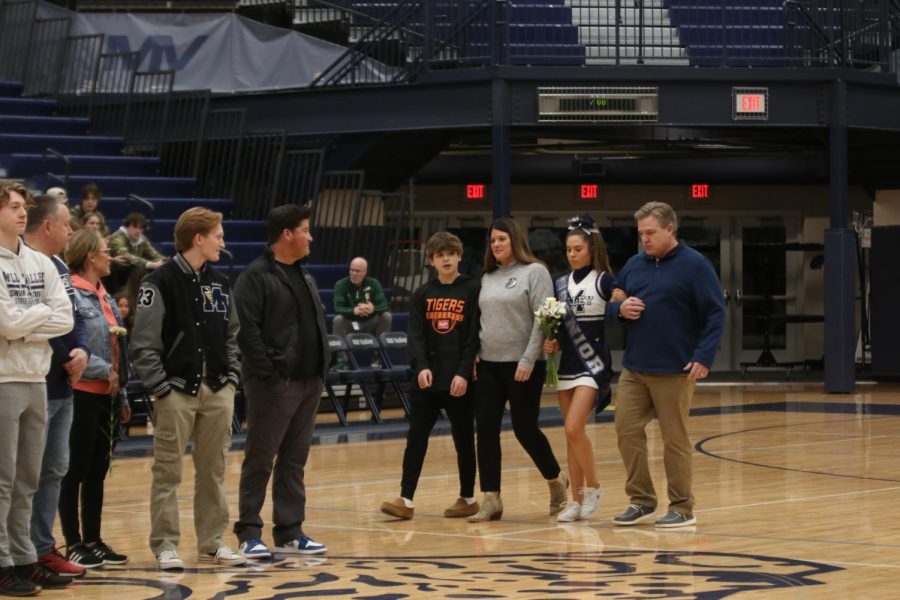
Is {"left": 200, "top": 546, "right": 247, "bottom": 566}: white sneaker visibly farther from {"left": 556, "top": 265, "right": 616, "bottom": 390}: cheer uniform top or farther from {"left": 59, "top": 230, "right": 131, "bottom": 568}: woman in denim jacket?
{"left": 556, "top": 265, "right": 616, "bottom": 390}: cheer uniform top

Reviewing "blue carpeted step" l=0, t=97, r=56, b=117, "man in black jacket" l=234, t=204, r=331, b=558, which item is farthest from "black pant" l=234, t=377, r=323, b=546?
"blue carpeted step" l=0, t=97, r=56, b=117

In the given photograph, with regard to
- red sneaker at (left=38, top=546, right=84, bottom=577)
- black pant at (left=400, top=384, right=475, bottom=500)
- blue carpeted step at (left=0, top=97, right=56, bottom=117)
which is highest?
blue carpeted step at (left=0, top=97, right=56, bottom=117)

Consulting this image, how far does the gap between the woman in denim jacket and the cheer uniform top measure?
9.43 ft

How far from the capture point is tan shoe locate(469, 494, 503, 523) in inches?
420

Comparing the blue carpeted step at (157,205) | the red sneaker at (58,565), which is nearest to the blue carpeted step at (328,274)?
the blue carpeted step at (157,205)

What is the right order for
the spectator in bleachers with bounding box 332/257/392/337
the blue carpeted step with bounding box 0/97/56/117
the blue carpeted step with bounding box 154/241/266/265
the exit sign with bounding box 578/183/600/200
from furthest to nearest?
the exit sign with bounding box 578/183/600/200, the blue carpeted step with bounding box 0/97/56/117, the blue carpeted step with bounding box 154/241/266/265, the spectator in bleachers with bounding box 332/257/392/337

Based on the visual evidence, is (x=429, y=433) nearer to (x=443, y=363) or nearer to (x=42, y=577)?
(x=443, y=363)

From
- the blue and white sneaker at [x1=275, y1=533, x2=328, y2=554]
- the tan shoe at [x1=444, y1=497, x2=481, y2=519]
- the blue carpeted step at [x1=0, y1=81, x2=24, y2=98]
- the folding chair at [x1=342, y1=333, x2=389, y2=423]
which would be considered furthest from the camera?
the blue carpeted step at [x1=0, y1=81, x2=24, y2=98]

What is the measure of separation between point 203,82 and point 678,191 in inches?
318

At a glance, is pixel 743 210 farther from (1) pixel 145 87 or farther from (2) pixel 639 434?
(2) pixel 639 434

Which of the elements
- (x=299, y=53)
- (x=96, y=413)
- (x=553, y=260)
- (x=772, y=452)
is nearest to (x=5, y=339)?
(x=96, y=413)

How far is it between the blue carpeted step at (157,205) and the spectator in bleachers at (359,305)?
9.39 feet

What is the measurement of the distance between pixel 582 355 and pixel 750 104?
1119 centimetres

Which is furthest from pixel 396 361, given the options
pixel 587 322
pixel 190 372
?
pixel 190 372
